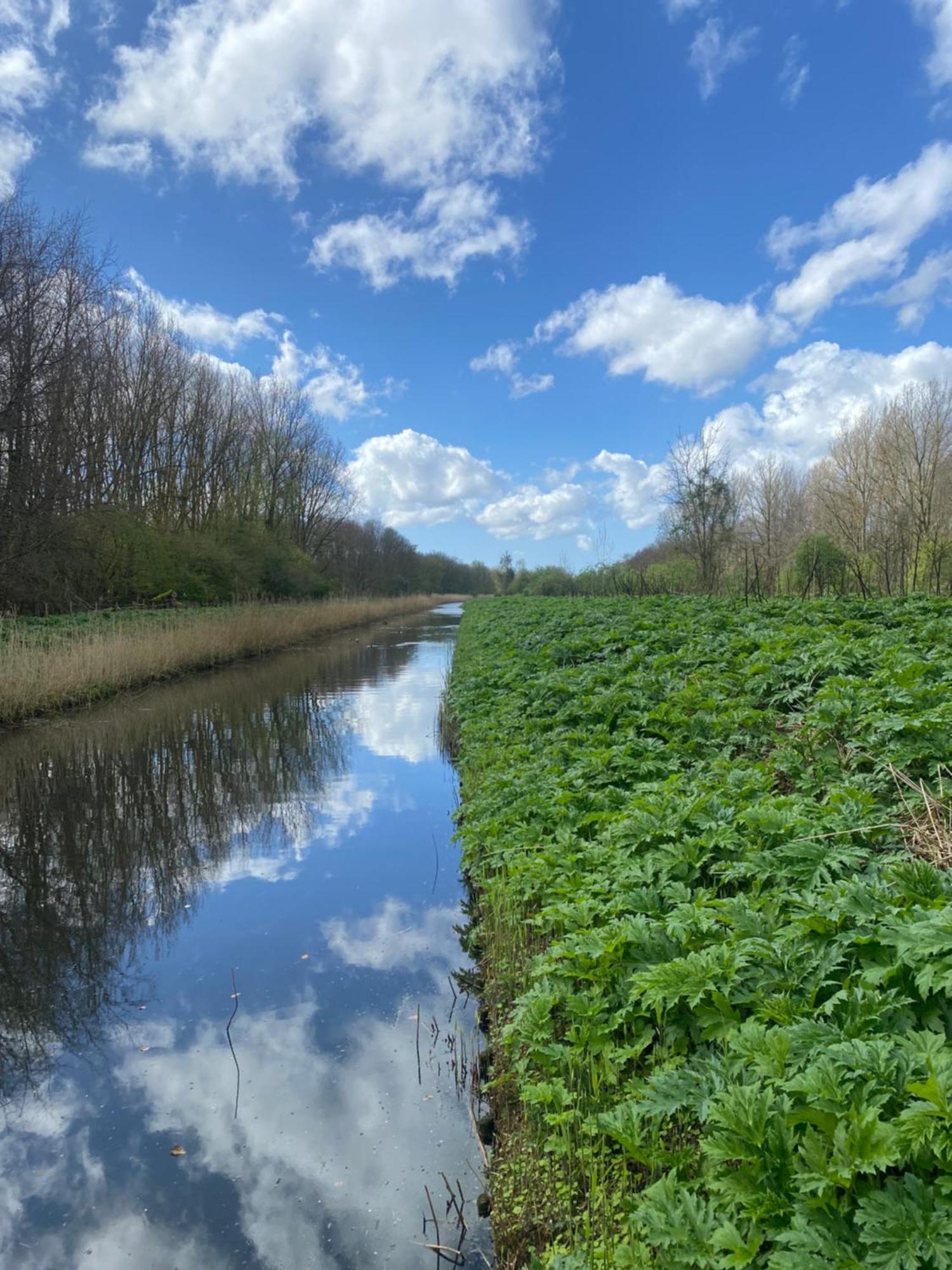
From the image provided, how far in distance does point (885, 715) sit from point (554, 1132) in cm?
297

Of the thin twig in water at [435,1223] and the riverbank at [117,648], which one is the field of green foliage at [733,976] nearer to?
the thin twig in water at [435,1223]

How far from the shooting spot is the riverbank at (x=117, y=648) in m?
12.3

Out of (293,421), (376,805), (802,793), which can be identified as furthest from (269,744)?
(293,421)

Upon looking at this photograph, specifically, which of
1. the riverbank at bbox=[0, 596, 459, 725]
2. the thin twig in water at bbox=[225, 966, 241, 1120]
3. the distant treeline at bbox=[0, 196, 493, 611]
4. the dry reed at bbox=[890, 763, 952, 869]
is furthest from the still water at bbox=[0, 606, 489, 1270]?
the distant treeline at bbox=[0, 196, 493, 611]

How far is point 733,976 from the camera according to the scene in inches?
93.7

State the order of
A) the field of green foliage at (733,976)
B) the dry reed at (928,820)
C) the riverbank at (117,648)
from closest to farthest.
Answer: the field of green foliage at (733,976) < the dry reed at (928,820) < the riverbank at (117,648)

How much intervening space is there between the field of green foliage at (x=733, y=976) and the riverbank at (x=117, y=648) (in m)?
10.2

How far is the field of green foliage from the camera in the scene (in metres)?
1.71

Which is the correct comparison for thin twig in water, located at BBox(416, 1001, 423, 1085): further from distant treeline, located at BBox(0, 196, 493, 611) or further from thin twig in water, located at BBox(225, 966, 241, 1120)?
distant treeline, located at BBox(0, 196, 493, 611)

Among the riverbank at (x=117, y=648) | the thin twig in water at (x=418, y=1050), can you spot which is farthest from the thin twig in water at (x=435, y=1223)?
the riverbank at (x=117, y=648)

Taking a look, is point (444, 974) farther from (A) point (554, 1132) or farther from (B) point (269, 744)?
(B) point (269, 744)

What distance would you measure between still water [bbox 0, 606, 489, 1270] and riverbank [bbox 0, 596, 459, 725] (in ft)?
9.43

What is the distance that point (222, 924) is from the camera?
5.71 meters

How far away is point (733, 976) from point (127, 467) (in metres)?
30.6
